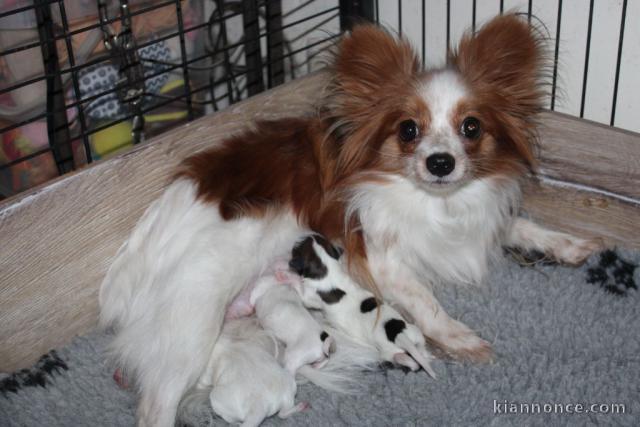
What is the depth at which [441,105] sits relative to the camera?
2520mm

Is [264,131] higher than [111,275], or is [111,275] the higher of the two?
[264,131]

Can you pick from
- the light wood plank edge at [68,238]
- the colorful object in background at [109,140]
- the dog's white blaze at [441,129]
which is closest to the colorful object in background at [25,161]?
the colorful object in background at [109,140]

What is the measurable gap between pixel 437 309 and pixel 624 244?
877 millimetres

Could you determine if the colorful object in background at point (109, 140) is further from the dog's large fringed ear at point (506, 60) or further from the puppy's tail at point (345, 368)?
the dog's large fringed ear at point (506, 60)

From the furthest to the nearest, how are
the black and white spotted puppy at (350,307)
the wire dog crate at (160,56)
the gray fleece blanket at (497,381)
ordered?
the wire dog crate at (160,56)
the black and white spotted puppy at (350,307)
the gray fleece blanket at (497,381)

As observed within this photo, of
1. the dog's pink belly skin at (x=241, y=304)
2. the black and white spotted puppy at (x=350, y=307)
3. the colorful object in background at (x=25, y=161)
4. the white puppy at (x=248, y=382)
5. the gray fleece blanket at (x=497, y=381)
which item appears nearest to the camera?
the white puppy at (x=248, y=382)

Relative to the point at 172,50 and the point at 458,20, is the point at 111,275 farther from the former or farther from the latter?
the point at 458,20

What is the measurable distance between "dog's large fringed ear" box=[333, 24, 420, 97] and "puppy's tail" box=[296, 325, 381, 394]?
848mm

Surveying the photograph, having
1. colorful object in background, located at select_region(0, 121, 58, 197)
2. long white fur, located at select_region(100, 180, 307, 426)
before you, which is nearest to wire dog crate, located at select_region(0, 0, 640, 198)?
colorful object in background, located at select_region(0, 121, 58, 197)

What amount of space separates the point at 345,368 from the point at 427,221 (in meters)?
0.58

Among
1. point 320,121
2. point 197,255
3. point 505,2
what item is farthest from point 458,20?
point 197,255

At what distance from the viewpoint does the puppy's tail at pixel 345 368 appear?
247 cm

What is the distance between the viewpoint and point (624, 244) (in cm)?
302

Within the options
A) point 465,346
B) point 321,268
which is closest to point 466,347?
point 465,346
